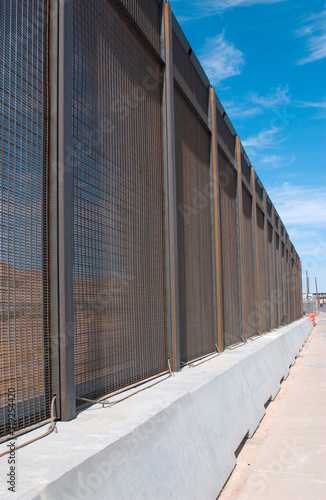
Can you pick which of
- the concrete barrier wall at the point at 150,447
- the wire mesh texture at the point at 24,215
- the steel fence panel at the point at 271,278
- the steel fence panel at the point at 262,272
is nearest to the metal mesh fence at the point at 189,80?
the wire mesh texture at the point at 24,215

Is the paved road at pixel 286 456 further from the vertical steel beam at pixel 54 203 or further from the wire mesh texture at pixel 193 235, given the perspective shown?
the vertical steel beam at pixel 54 203

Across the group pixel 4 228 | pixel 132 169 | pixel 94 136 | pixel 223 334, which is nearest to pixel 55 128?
pixel 94 136

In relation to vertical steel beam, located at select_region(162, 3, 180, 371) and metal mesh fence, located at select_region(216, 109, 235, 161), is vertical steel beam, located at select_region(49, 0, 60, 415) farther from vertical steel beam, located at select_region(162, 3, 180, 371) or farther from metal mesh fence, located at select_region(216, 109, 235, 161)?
metal mesh fence, located at select_region(216, 109, 235, 161)

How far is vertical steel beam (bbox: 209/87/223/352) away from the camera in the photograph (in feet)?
32.8

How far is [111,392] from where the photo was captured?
194 inches

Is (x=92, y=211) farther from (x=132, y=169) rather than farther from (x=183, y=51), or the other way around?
(x=183, y=51)

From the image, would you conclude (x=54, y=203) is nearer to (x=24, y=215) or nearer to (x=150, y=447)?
(x=24, y=215)

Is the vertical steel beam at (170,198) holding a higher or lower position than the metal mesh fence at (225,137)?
lower

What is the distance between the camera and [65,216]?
162 inches

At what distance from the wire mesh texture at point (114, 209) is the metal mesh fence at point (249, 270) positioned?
7.80 metres

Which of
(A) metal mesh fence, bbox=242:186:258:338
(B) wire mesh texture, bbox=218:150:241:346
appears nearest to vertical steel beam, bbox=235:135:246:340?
(B) wire mesh texture, bbox=218:150:241:346

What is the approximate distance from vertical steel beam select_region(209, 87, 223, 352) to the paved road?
200 centimetres

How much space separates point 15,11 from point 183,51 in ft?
17.2

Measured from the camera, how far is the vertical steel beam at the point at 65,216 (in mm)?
4012
